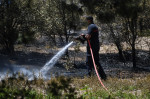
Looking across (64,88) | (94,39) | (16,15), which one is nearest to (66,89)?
(64,88)

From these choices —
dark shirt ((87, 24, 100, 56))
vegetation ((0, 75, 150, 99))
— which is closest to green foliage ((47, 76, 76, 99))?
vegetation ((0, 75, 150, 99))

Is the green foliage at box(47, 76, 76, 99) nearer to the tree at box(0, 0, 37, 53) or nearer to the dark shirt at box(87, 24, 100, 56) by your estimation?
the dark shirt at box(87, 24, 100, 56)

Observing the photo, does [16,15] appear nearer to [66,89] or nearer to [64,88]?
[66,89]

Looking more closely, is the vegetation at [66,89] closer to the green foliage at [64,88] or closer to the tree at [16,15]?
the green foliage at [64,88]

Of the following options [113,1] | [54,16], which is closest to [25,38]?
[113,1]

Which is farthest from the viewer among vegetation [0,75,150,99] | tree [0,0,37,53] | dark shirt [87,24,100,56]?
tree [0,0,37,53]

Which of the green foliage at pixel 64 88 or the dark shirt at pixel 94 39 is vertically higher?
the green foliage at pixel 64 88

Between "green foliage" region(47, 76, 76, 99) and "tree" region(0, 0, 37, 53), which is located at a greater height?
"green foliage" region(47, 76, 76, 99)

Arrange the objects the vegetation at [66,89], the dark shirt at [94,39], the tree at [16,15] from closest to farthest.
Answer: the vegetation at [66,89] → the dark shirt at [94,39] → the tree at [16,15]

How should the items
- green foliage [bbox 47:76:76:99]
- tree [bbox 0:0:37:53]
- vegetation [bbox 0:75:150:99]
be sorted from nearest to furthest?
1. green foliage [bbox 47:76:76:99]
2. vegetation [bbox 0:75:150:99]
3. tree [bbox 0:0:37:53]

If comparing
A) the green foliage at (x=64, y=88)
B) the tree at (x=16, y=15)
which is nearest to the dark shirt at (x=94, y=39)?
the green foliage at (x=64, y=88)

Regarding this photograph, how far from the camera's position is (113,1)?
12.7ft

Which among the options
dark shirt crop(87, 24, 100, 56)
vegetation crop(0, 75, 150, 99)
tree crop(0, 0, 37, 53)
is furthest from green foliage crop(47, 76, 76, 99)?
tree crop(0, 0, 37, 53)

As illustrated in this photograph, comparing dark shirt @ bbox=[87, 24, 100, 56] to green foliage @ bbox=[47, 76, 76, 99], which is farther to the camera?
dark shirt @ bbox=[87, 24, 100, 56]
